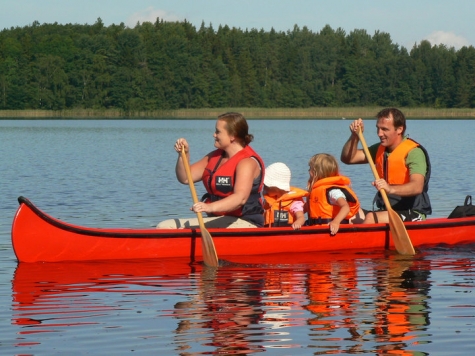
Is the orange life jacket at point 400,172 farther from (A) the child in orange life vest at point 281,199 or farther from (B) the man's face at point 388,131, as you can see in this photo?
(A) the child in orange life vest at point 281,199

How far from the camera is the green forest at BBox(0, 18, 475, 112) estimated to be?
85.1 metres

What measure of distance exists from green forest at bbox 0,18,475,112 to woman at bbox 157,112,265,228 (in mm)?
Result: 76066

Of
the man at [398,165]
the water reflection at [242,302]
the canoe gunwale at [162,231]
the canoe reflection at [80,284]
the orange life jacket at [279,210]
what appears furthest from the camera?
the man at [398,165]

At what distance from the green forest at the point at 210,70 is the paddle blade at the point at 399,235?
249ft

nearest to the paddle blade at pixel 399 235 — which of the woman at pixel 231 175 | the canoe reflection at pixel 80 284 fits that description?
the woman at pixel 231 175

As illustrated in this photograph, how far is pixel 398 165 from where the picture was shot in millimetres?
8953

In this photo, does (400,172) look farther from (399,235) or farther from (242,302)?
(242,302)

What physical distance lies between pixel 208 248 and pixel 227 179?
587 millimetres

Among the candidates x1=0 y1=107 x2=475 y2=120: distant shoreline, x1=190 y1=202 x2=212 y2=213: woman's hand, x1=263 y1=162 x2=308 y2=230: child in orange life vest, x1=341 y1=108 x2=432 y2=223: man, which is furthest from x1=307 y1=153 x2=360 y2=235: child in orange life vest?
x1=0 y1=107 x2=475 y2=120: distant shoreline

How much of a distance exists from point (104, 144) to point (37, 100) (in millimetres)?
51285

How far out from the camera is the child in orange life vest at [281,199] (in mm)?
8398

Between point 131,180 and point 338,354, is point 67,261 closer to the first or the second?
point 338,354

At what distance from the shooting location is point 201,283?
7.42 m

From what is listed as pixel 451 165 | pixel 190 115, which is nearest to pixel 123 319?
pixel 451 165
